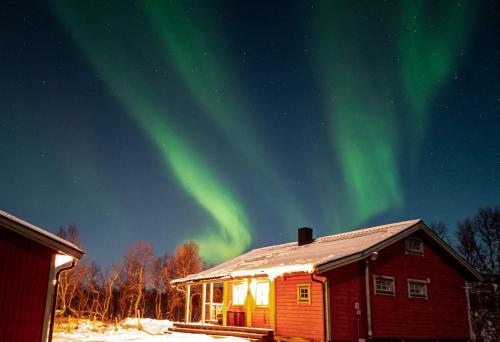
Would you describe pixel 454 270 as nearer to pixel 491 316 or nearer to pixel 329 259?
pixel 329 259

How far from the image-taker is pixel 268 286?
20.2 metres

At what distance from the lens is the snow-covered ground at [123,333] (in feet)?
58.3

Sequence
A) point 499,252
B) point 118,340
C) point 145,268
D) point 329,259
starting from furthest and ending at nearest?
1. point 145,268
2. point 499,252
3. point 118,340
4. point 329,259

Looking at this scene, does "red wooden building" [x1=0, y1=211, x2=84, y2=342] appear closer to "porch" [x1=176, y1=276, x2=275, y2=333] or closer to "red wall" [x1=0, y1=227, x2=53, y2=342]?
"red wall" [x1=0, y1=227, x2=53, y2=342]

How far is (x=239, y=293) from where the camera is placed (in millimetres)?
22484

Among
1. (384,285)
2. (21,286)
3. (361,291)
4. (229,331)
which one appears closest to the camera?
(21,286)

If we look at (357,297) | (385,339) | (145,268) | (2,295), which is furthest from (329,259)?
(145,268)

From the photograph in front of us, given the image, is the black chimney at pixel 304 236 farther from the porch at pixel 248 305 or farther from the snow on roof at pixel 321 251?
the porch at pixel 248 305

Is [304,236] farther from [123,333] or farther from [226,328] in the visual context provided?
[123,333]

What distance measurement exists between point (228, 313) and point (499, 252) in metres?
25.7

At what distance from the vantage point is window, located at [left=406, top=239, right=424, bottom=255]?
65.7 ft

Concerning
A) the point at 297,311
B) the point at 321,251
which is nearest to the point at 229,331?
the point at 297,311

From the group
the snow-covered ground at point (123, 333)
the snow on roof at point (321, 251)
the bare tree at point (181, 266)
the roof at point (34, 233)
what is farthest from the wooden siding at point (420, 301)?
the bare tree at point (181, 266)

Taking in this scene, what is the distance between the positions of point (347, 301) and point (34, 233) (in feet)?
38.0
